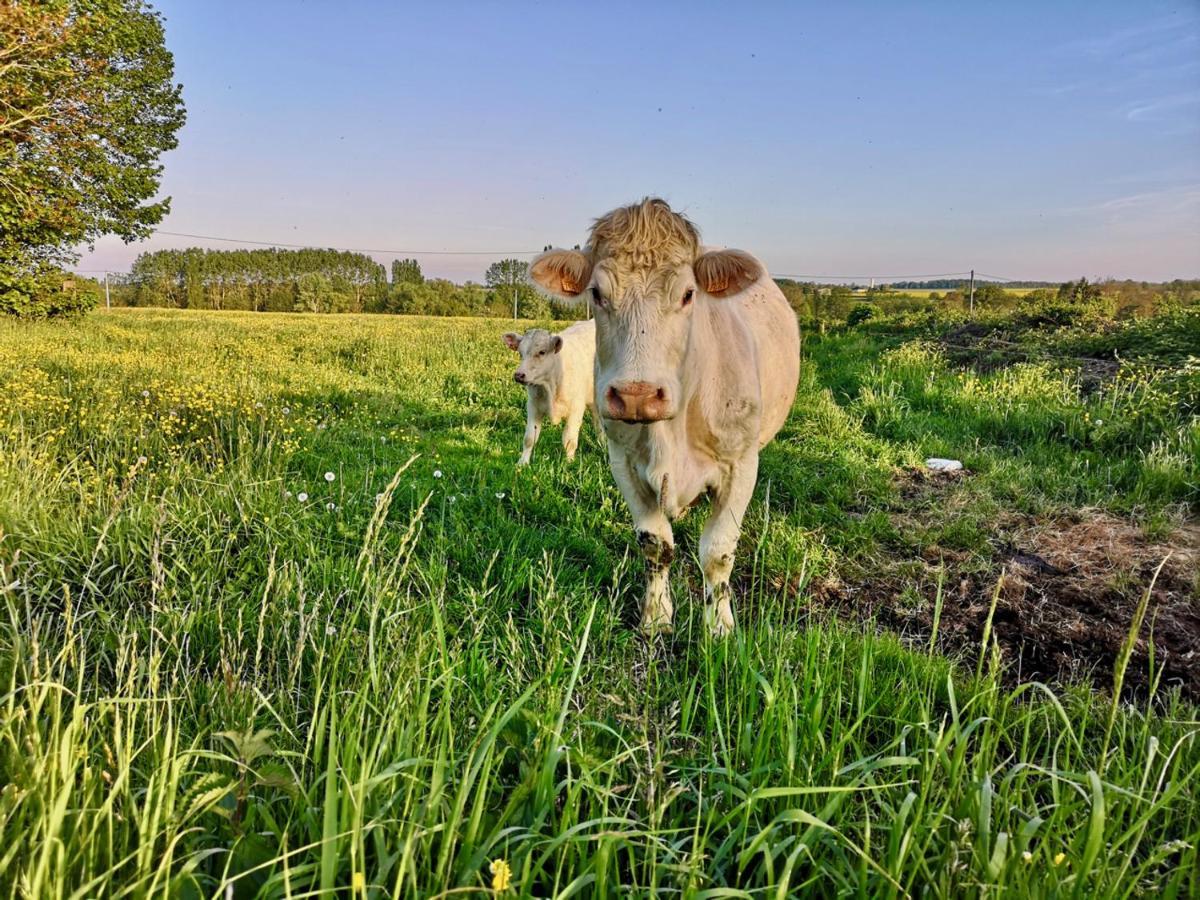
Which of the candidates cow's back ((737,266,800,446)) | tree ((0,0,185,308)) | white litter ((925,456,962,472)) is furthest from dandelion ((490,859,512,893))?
tree ((0,0,185,308))

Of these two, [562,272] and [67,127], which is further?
[67,127]

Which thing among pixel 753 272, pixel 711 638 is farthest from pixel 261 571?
pixel 753 272

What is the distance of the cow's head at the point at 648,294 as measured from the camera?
279 cm

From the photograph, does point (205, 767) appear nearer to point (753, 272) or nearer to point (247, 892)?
point (247, 892)

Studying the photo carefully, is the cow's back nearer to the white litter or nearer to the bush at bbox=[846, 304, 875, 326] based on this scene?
the white litter

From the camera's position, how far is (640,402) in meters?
2.75

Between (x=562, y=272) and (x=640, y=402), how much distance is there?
1.22 meters

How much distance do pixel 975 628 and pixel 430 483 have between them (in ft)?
13.6

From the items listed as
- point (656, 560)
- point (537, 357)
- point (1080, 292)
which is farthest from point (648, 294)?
point (1080, 292)

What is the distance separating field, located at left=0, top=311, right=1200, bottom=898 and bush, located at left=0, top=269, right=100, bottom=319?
4.17 meters

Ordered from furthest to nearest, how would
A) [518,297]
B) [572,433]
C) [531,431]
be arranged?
1. [518,297]
2. [572,433]
3. [531,431]

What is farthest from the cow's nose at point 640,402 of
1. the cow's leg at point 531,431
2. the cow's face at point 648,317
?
the cow's leg at point 531,431

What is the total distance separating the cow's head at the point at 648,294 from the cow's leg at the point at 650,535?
711 millimetres

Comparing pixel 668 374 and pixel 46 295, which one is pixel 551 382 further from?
pixel 46 295
